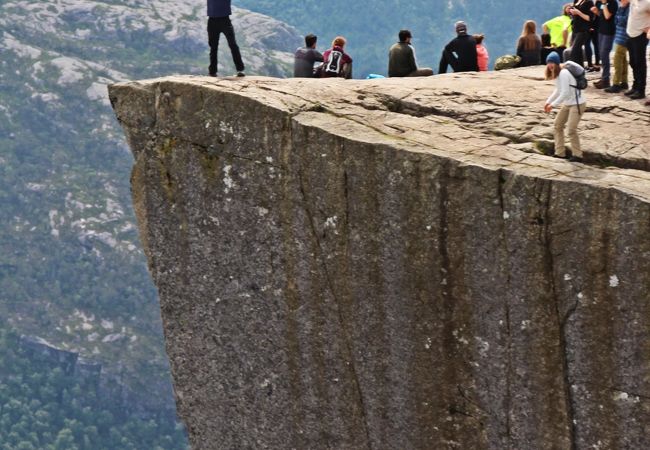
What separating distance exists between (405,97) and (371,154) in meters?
3.01

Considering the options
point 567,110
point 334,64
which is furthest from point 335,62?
point 567,110

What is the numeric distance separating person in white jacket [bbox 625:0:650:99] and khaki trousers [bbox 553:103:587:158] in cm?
320

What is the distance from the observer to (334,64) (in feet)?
90.1

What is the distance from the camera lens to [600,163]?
69.2ft

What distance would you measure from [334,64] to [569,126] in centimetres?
781

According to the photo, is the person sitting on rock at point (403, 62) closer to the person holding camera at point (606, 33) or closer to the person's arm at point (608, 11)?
the person holding camera at point (606, 33)

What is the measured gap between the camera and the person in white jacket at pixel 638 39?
918 inches

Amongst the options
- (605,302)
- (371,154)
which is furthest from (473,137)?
(605,302)

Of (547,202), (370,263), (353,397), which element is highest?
(547,202)

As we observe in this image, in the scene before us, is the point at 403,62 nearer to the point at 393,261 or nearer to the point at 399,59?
the point at 399,59

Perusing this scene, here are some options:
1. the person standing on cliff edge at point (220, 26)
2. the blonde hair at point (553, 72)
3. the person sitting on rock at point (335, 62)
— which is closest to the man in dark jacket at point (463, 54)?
the person sitting on rock at point (335, 62)

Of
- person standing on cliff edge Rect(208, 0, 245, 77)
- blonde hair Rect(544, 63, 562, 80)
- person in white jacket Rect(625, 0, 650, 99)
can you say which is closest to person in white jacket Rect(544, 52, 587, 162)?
blonde hair Rect(544, 63, 562, 80)

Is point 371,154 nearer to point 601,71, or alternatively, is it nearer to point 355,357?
point 355,357

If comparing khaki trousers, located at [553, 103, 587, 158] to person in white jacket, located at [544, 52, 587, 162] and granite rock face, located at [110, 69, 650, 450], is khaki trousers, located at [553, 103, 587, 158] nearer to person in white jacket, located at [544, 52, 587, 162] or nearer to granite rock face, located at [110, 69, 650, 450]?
person in white jacket, located at [544, 52, 587, 162]
